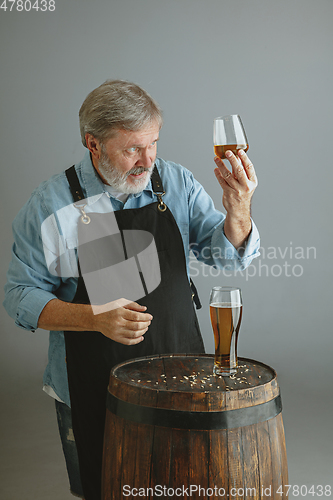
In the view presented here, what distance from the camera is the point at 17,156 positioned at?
11.6ft

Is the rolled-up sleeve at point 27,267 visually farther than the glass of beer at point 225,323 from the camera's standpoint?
Yes

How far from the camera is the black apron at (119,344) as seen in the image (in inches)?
68.4

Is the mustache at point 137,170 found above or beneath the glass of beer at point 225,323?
above

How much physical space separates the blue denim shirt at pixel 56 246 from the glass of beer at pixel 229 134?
1.14ft

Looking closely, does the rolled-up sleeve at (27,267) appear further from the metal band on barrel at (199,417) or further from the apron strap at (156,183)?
the metal band on barrel at (199,417)

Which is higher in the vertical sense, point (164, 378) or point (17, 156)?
point (17, 156)

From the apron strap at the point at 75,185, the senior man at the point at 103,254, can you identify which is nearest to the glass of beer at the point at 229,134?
the senior man at the point at 103,254

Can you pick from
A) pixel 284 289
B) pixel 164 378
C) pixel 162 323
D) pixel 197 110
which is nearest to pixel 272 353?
pixel 284 289

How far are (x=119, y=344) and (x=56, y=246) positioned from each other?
0.41m

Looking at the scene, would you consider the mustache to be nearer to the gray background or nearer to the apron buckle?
the apron buckle

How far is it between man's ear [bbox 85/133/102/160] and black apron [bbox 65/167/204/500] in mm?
98

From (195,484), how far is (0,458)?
190 cm

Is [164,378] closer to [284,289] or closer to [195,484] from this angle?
[195,484]

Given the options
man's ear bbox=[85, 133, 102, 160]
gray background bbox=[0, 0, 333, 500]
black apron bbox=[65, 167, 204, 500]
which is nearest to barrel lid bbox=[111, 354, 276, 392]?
black apron bbox=[65, 167, 204, 500]
